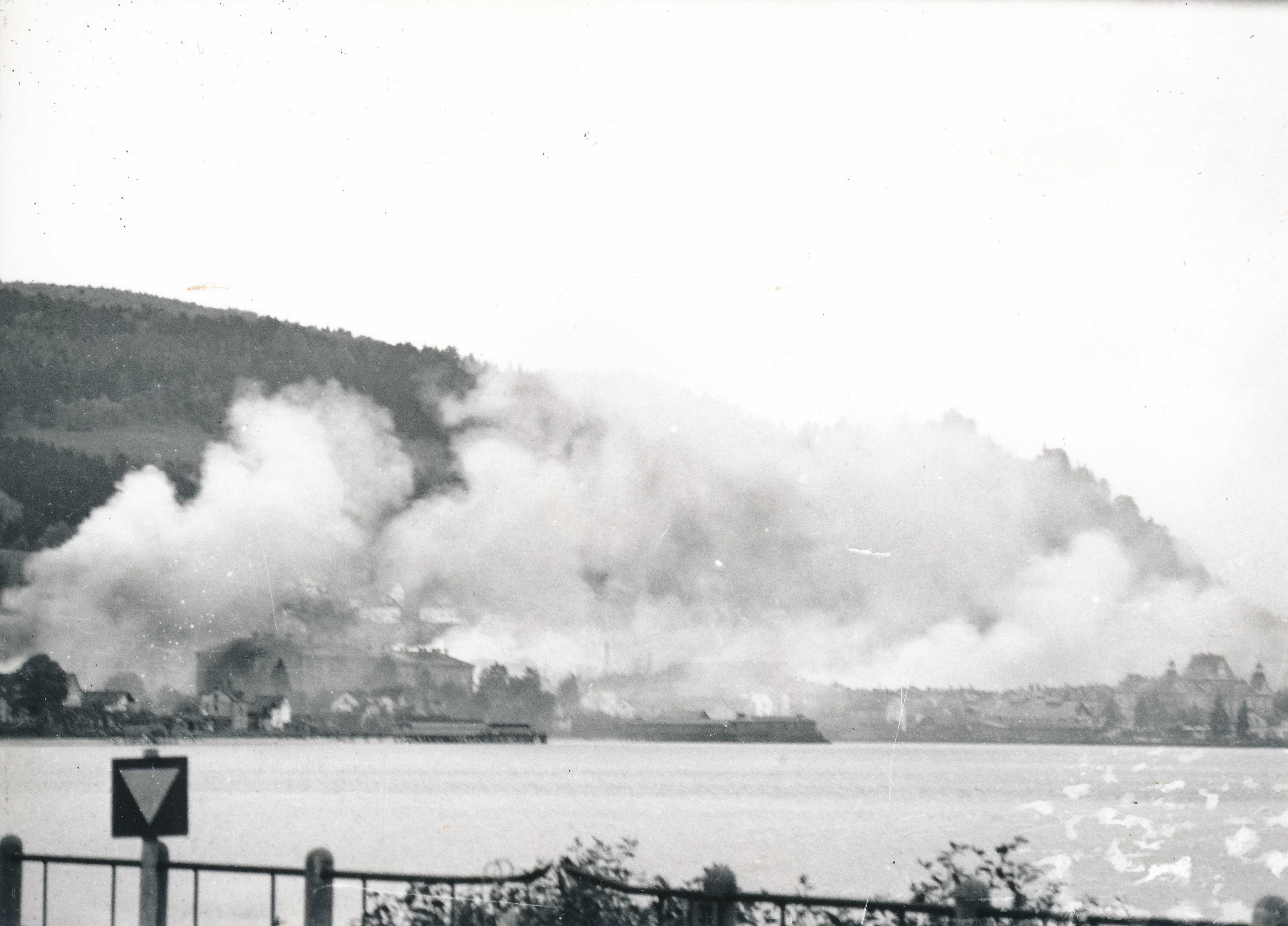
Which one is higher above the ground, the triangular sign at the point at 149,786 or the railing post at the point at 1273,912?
the triangular sign at the point at 149,786

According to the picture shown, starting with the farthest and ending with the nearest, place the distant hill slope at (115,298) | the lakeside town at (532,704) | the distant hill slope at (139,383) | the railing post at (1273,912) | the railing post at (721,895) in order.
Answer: the distant hill slope at (139,383) < the distant hill slope at (115,298) < the lakeside town at (532,704) < the railing post at (721,895) < the railing post at (1273,912)

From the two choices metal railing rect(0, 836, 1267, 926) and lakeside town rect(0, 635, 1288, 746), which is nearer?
metal railing rect(0, 836, 1267, 926)

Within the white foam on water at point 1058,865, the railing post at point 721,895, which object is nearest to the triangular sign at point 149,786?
the railing post at point 721,895

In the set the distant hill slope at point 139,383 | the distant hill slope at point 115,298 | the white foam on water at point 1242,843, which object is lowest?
the white foam on water at point 1242,843

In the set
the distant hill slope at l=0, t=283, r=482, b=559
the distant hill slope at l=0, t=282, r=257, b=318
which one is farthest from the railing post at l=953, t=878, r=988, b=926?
the distant hill slope at l=0, t=282, r=257, b=318

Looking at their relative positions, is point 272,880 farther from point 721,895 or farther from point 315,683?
point 315,683

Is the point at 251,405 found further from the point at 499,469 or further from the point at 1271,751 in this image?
the point at 1271,751

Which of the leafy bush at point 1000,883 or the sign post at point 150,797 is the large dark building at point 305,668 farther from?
the leafy bush at point 1000,883

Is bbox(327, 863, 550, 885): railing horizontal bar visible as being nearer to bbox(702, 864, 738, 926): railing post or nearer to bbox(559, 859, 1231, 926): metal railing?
bbox(559, 859, 1231, 926): metal railing
